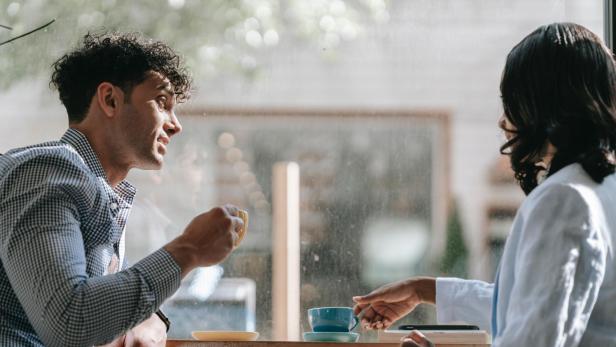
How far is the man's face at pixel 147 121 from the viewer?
1855 mm

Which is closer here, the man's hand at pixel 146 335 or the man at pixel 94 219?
the man at pixel 94 219

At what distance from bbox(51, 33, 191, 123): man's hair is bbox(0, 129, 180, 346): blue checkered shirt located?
24cm

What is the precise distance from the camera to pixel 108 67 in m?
1.88

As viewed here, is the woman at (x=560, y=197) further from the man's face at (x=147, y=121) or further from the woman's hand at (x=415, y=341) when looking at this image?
the man's face at (x=147, y=121)

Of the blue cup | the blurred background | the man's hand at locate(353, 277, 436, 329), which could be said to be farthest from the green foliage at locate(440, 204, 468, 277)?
the blue cup

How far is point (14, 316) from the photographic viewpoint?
1563 mm

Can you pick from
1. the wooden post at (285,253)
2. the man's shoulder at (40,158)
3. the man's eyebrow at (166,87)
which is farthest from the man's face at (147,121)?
the wooden post at (285,253)

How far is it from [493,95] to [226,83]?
2.12 feet

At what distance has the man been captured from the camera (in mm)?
1429

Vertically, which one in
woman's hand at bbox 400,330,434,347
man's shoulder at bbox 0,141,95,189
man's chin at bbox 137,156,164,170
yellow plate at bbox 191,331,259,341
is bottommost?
woman's hand at bbox 400,330,434,347

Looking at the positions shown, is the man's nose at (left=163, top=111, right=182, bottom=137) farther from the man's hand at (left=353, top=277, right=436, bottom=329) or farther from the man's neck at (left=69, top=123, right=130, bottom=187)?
the man's hand at (left=353, top=277, right=436, bottom=329)

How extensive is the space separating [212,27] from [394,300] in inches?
32.4

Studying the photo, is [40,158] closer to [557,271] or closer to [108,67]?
[108,67]

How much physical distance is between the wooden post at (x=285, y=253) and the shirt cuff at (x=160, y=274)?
30.9 inches
